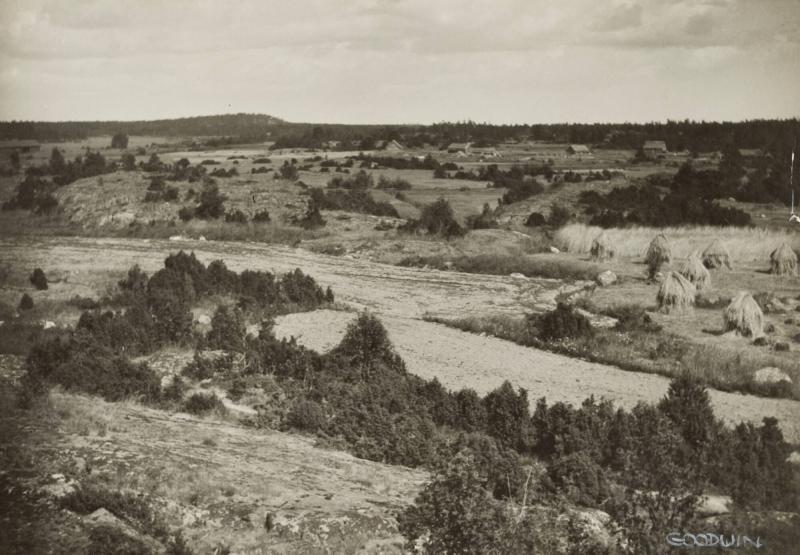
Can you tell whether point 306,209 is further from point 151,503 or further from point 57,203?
point 151,503

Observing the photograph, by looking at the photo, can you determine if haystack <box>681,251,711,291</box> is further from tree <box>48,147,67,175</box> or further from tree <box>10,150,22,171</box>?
tree <box>10,150,22,171</box>

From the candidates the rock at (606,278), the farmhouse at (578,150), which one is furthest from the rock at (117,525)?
the farmhouse at (578,150)

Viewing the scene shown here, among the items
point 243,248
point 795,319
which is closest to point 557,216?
point 243,248

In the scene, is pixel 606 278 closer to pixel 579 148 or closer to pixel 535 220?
pixel 535 220

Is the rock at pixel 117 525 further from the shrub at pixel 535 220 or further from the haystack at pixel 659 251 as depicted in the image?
the shrub at pixel 535 220

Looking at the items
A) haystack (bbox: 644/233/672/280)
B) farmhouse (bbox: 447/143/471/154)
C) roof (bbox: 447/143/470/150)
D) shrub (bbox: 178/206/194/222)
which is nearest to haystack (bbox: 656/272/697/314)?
haystack (bbox: 644/233/672/280)
